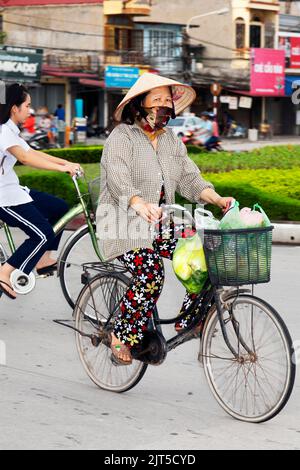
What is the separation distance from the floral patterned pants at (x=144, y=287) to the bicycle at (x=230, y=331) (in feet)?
0.21

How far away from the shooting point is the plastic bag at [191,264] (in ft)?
17.2

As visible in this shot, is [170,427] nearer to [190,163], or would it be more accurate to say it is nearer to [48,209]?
[190,163]

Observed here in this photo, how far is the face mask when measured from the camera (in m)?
5.59

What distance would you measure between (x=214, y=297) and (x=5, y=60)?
37.6 m

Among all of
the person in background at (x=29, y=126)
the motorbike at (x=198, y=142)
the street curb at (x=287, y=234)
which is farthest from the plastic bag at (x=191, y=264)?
the motorbike at (x=198, y=142)

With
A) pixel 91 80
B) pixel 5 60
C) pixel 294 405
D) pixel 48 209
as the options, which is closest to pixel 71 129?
pixel 5 60

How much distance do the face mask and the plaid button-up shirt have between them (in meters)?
0.07

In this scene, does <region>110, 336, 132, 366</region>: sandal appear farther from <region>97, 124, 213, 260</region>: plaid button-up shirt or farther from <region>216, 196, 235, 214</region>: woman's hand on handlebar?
<region>216, 196, 235, 214</region>: woman's hand on handlebar

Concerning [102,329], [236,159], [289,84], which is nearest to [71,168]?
[102,329]

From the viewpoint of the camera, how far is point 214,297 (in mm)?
5234

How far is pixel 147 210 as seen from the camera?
520 cm

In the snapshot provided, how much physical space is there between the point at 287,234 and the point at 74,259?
195 inches

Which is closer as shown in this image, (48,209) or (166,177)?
(166,177)

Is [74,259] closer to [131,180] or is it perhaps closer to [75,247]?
[75,247]
